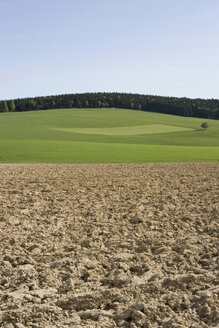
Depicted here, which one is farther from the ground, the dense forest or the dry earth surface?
the dense forest

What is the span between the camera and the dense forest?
134 meters

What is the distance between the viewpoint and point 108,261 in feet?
23.3

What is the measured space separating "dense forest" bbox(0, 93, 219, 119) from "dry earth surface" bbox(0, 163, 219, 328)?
12440 cm

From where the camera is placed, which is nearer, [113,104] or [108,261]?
[108,261]

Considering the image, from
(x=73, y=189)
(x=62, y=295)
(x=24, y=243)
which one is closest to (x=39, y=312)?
(x=62, y=295)

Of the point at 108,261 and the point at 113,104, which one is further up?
the point at 113,104

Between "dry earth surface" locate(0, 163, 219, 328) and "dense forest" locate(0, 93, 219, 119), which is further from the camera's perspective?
"dense forest" locate(0, 93, 219, 119)

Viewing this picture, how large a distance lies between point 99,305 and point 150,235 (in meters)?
3.40

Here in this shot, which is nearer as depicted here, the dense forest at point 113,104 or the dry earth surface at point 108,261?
the dry earth surface at point 108,261

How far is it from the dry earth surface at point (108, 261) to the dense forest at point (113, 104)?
408 feet

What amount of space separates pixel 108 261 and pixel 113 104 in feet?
456

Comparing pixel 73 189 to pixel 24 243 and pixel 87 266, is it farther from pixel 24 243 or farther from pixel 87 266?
pixel 87 266

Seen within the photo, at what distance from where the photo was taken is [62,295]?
18.6ft

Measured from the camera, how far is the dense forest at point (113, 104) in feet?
440
